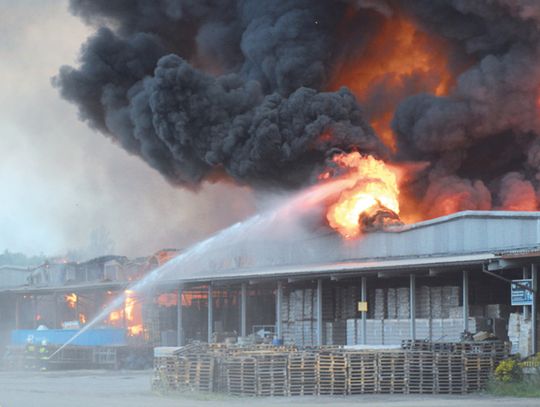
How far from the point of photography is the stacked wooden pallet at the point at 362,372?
34.2 meters

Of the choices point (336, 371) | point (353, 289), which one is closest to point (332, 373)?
point (336, 371)

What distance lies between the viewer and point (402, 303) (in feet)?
151

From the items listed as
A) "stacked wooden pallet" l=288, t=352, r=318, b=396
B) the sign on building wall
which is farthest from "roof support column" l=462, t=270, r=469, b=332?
"stacked wooden pallet" l=288, t=352, r=318, b=396

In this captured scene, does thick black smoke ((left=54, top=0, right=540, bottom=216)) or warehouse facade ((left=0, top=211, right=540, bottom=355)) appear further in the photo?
thick black smoke ((left=54, top=0, right=540, bottom=216))

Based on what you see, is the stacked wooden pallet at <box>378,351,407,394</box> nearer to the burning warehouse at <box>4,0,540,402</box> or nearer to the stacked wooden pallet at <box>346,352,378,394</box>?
the stacked wooden pallet at <box>346,352,378,394</box>

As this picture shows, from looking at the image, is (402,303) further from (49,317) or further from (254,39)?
(49,317)

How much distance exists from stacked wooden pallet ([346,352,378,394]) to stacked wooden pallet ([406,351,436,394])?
112 cm

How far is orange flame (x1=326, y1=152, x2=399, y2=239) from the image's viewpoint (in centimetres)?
4966

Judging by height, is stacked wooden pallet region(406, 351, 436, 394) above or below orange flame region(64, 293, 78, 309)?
below

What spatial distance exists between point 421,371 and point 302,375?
386cm

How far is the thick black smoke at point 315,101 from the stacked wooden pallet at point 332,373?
1885 centimetres

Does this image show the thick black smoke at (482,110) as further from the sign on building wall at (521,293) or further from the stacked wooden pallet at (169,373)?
the stacked wooden pallet at (169,373)

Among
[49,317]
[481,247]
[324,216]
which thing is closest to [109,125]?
[324,216]

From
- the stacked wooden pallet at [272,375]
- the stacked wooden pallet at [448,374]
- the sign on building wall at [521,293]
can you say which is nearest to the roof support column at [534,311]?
the sign on building wall at [521,293]
